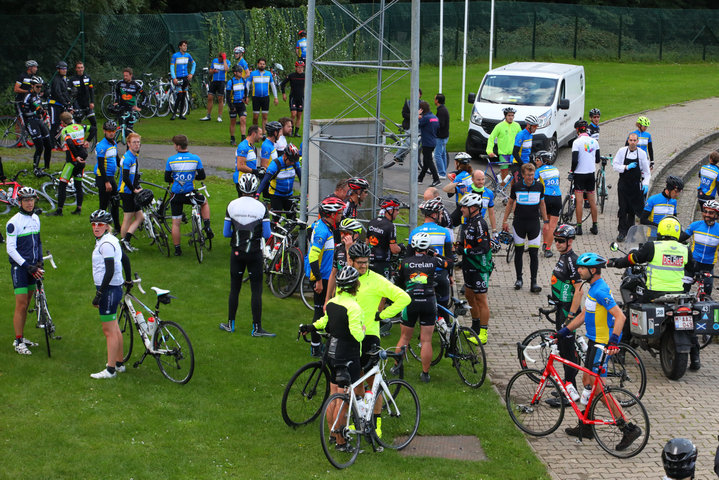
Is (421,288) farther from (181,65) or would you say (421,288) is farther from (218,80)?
(181,65)

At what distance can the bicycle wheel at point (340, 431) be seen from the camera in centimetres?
862

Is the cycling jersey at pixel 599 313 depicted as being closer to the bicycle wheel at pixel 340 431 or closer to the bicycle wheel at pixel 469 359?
the bicycle wheel at pixel 469 359

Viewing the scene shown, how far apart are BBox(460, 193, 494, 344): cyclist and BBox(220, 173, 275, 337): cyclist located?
2.70 m

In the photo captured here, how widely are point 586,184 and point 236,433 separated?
34.3ft

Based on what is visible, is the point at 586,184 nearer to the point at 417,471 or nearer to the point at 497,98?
the point at 497,98

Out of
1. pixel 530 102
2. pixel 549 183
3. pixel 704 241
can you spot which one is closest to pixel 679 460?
pixel 704 241

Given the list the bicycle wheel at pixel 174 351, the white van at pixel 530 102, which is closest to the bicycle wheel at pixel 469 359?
the bicycle wheel at pixel 174 351

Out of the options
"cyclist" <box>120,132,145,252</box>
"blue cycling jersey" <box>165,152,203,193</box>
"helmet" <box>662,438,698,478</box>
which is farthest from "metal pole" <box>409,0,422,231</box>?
"helmet" <box>662,438,698,478</box>

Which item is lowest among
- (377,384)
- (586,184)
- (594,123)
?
(377,384)

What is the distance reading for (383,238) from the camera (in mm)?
11805

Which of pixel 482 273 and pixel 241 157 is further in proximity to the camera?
pixel 241 157

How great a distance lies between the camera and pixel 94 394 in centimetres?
1005

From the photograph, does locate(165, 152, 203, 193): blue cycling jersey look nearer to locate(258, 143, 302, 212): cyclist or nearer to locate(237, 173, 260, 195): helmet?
locate(258, 143, 302, 212): cyclist

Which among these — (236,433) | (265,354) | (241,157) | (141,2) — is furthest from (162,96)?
(236,433)
